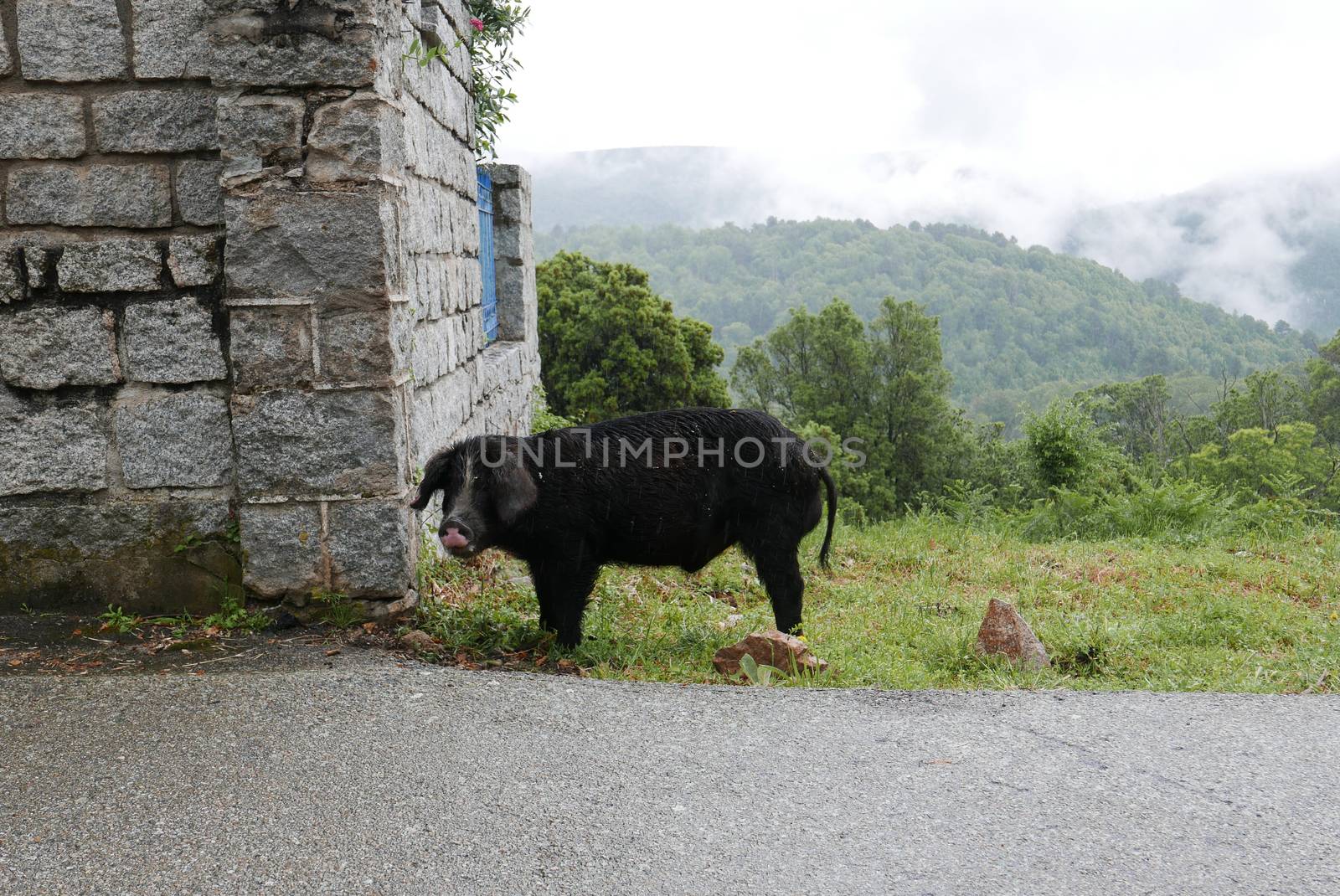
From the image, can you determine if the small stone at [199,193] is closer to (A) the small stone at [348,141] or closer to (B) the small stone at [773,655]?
(A) the small stone at [348,141]

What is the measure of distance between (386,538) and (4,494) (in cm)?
144

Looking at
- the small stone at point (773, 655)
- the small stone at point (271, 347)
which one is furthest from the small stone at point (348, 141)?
the small stone at point (773, 655)

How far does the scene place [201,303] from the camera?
373cm

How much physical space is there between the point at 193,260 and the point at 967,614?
412 cm

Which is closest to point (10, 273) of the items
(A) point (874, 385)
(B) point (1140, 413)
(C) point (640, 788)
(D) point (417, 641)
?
(D) point (417, 641)

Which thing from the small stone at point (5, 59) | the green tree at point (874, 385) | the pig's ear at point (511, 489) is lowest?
the green tree at point (874, 385)

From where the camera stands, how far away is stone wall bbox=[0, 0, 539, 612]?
11.8ft

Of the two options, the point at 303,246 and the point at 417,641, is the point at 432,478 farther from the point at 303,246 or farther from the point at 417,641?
the point at 303,246

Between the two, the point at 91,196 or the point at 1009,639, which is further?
the point at 1009,639

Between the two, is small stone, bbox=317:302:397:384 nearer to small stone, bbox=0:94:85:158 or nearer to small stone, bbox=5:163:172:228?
small stone, bbox=5:163:172:228

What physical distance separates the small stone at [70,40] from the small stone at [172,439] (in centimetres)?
122

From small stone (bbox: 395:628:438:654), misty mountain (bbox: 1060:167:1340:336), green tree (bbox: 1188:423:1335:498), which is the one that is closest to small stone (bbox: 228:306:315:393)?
small stone (bbox: 395:628:438:654)

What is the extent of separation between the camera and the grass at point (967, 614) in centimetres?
400

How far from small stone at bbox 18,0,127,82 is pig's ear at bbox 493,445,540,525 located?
2012 mm
